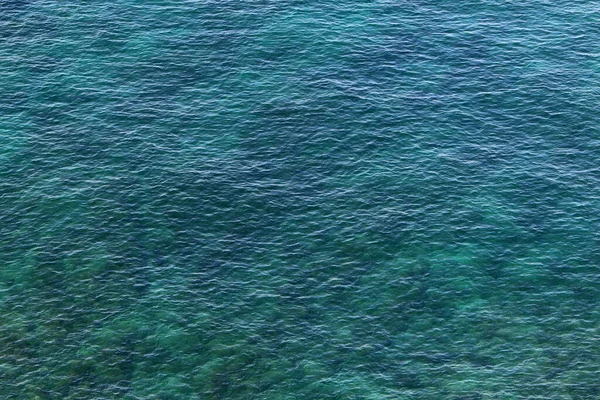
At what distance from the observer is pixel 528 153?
527 ft

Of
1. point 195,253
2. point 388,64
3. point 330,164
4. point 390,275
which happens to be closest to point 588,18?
point 388,64

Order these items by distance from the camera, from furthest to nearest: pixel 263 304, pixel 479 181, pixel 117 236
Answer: pixel 479 181
pixel 117 236
pixel 263 304

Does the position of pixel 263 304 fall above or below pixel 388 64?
below

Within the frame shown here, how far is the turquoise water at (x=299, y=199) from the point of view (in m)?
130

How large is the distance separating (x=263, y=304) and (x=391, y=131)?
42976mm

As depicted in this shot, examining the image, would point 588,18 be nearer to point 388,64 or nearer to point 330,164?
point 388,64

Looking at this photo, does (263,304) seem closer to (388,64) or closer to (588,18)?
(388,64)

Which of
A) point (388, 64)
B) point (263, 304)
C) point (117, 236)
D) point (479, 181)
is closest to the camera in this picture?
point (263, 304)

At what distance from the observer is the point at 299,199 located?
15338 centimetres

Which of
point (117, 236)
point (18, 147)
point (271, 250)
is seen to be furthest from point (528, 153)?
point (18, 147)

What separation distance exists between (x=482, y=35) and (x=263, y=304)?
7617 cm

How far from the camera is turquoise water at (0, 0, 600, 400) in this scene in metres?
130

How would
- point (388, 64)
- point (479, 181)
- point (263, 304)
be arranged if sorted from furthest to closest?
point (388, 64)
point (479, 181)
point (263, 304)

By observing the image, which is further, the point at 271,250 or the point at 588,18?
the point at 588,18
